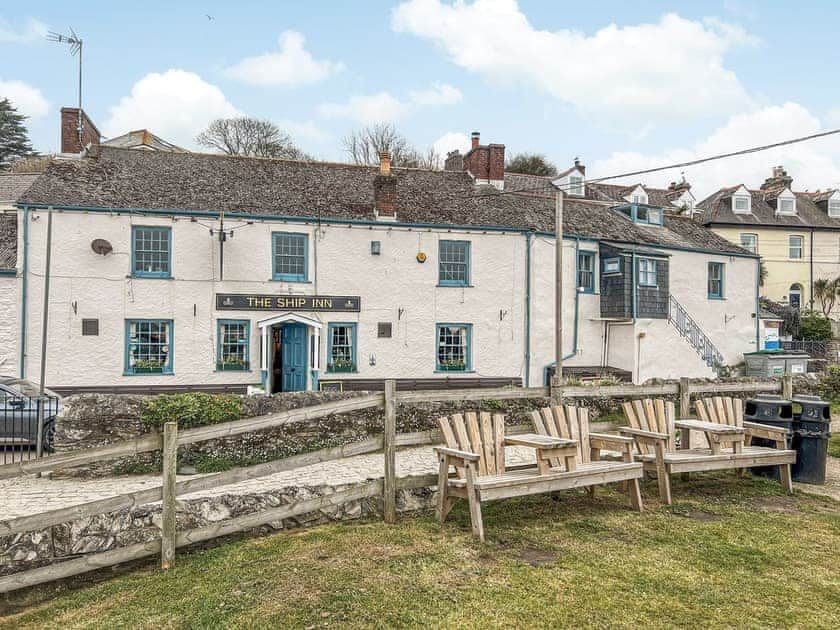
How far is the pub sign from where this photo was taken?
714 inches

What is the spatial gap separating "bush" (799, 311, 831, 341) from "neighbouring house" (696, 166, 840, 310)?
23.3ft

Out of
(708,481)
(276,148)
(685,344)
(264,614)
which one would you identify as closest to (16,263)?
(264,614)

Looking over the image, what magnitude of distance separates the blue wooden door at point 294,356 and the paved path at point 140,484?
8.27 metres

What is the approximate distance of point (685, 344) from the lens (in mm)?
22000

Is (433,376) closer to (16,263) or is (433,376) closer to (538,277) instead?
(538,277)

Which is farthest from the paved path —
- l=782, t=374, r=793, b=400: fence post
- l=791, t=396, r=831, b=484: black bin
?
l=782, t=374, r=793, b=400: fence post

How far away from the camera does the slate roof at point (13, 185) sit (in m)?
34.6

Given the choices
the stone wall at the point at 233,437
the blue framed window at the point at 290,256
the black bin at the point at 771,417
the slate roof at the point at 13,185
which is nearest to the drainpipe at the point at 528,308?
the blue framed window at the point at 290,256

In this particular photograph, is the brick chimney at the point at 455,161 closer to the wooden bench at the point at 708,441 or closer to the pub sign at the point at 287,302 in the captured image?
the pub sign at the point at 287,302

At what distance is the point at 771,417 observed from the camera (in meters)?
8.82

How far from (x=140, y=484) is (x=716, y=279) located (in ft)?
69.7

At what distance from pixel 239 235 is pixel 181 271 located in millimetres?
1866

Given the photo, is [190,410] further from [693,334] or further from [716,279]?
[716,279]

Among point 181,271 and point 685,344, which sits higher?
point 181,271
